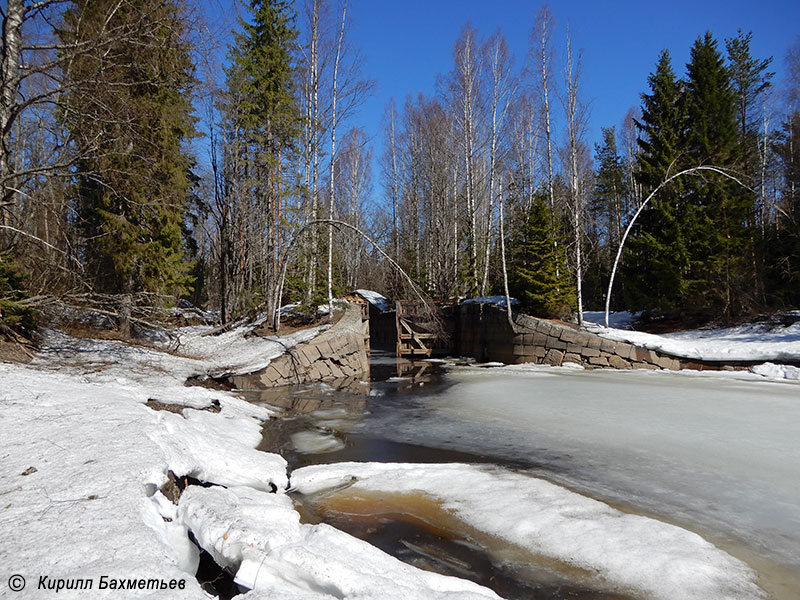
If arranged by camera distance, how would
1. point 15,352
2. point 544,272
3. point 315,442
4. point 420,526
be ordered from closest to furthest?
point 420,526
point 315,442
point 15,352
point 544,272

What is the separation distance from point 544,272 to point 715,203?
8304mm

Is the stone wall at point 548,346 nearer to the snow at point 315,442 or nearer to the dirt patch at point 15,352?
the snow at point 315,442

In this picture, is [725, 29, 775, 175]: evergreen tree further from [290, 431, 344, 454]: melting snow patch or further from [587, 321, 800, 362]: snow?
[290, 431, 344, 454]: melting snow patch

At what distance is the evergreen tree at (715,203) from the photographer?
52.7 feet

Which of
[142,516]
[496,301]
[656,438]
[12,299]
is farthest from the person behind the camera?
[496,301]

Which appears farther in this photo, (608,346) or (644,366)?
(608,346)

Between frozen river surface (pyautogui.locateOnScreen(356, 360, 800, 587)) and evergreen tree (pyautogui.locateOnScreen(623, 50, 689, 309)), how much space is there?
8.03 meters

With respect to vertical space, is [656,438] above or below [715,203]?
below

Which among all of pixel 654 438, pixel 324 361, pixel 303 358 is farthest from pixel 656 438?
pixel 324 361

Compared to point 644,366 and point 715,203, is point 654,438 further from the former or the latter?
point 715,203

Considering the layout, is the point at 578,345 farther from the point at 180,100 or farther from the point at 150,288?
the point at 180,100

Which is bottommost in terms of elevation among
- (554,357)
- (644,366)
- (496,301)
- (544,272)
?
(644,366)

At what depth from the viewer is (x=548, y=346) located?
1421 centimetres

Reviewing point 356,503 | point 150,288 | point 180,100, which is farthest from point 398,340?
point 356,503
